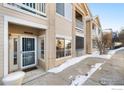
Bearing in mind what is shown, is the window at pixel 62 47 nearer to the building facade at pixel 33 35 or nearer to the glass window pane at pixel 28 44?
the building facade at pixel 33 35

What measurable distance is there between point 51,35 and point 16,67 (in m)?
2.14

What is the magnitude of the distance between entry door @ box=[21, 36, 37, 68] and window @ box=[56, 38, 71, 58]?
1.27 metres

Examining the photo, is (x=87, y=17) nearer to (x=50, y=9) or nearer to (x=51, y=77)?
(x=50, y=9)

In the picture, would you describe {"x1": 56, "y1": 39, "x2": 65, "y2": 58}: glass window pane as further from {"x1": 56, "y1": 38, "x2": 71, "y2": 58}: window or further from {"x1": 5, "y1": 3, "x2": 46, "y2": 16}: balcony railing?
{"x1": 5, "y1": 3, "x2": 46, "y2": 16}: balcony railing

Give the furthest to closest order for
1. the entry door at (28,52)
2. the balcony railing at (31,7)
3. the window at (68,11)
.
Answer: the window at (68,11), the entry door at (28,52), the balcony railing at (31,7)

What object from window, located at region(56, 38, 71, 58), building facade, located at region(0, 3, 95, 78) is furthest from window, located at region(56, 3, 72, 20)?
window, located at region(56, 38, 71, 58)

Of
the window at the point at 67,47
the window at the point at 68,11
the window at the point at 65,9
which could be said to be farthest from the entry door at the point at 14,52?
the window at the point at 68,11

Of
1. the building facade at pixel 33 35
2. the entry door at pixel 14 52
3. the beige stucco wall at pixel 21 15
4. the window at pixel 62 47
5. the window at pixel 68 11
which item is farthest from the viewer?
the window at pixel 68 11

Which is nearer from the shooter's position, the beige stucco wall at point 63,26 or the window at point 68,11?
the beige stucco wall at point 63,26

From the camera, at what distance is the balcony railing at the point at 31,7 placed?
434cm

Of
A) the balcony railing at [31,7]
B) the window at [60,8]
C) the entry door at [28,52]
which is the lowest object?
the entry door at [28,52]

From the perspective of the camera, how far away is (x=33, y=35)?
A: 6.52 meters
